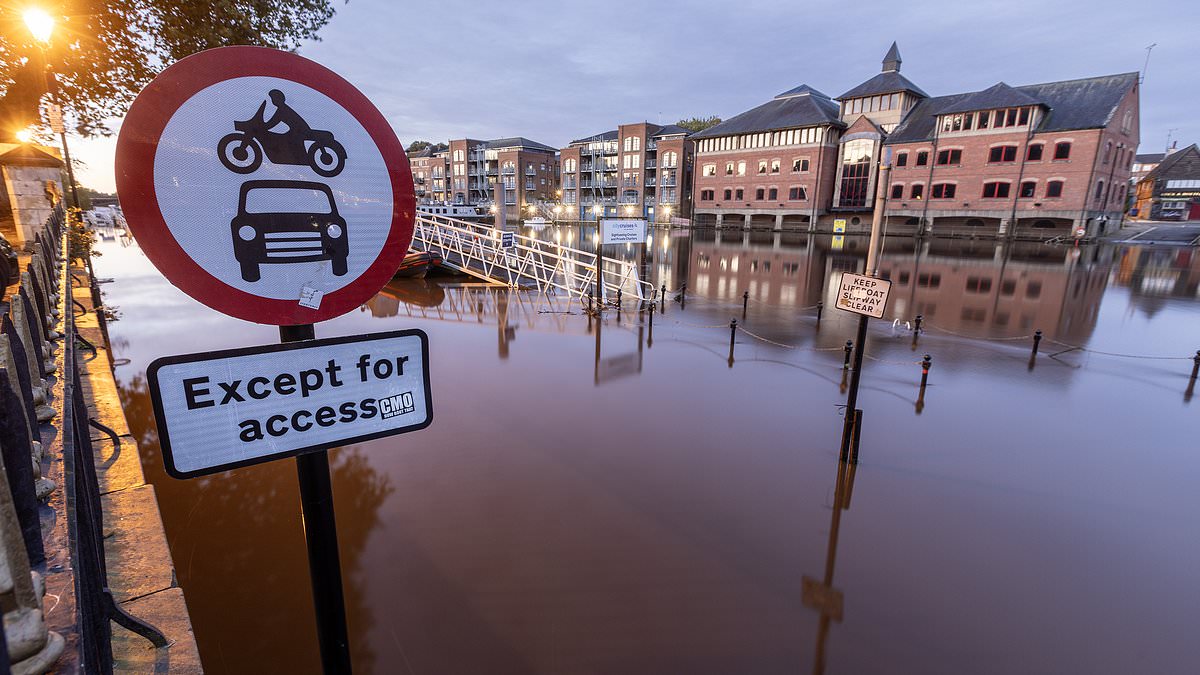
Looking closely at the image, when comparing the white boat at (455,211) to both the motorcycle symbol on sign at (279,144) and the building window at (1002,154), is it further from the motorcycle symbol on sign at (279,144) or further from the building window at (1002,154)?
the motorcycle symbol on sign at (279,144)

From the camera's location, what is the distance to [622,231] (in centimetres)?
1438

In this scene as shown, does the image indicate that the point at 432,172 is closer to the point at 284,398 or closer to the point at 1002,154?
the point at 1002,154

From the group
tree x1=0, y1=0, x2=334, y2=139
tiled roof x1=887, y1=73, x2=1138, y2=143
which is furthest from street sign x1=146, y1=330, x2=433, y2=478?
tiled roof x1=887, y1=73, x2=1138, y2=143

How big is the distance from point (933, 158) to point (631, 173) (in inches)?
1270

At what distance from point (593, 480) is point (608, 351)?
4999mm

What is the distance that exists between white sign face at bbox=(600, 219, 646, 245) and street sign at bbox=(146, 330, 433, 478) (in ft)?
39.5

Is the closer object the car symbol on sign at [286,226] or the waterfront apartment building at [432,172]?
the car symbol on sign at [286,226]

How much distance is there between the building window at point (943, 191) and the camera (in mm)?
40375

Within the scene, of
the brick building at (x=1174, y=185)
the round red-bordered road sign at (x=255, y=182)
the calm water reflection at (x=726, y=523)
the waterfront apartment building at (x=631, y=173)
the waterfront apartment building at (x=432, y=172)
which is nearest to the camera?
the round red-bordered road sign at (x=255, y=182)

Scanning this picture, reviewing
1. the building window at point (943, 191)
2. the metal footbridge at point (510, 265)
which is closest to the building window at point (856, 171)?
→ the building window at point (943, 191)

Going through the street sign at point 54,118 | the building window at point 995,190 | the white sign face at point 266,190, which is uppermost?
the building window at point 995,190

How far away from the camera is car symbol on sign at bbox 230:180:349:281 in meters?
1.37

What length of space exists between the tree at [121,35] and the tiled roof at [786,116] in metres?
42.4

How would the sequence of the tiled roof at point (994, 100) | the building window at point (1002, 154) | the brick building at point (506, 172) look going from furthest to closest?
the brick building at point (506, 172) → the building window at point (1002, 154) → the tiled roof at point (994, 100)
